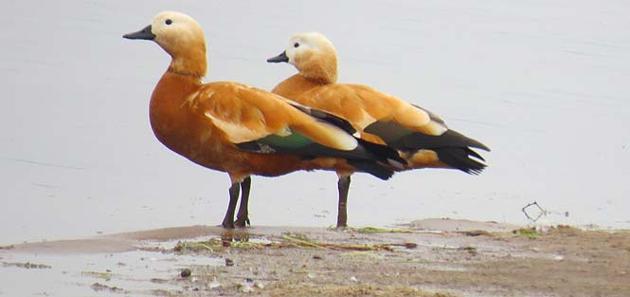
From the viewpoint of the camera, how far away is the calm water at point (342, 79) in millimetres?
12805

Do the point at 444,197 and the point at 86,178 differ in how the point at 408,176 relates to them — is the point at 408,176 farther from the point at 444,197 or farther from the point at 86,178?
the point at 86,178

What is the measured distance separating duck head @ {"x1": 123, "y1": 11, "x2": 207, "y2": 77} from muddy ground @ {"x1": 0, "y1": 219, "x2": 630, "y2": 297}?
102 centimetres

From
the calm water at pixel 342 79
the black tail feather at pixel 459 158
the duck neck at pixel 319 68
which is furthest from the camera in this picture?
the calm water at pixel 342 79

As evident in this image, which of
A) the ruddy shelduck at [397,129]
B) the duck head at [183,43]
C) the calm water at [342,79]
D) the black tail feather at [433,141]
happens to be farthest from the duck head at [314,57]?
the duck head at [183,43]

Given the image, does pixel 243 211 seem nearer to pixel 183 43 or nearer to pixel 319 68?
pixel 183 43

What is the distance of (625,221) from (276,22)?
32.1 feet

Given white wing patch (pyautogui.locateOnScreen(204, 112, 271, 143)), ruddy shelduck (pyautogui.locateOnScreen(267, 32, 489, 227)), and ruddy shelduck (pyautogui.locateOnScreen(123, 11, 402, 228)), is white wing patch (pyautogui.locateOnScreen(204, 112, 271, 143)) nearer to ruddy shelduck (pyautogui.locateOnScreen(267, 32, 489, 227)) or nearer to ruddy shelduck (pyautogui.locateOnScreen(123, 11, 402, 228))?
ruddy shelduck (pyautogui.locateOnScreen(123, 11, 402, 228))

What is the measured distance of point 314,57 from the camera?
1270 cm

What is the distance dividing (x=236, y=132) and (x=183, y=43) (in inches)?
31.7

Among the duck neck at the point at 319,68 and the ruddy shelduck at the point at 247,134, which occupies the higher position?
the duck neck at the point at 319,68

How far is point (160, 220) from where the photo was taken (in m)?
12.0

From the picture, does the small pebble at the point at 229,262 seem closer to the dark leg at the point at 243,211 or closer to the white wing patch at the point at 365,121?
the dark leg at the point at 243,211

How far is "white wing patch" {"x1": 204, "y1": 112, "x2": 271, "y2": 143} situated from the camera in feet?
35.7

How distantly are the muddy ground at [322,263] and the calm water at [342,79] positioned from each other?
1.30 meters
